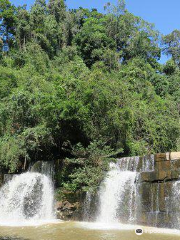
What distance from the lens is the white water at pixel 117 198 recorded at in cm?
1109

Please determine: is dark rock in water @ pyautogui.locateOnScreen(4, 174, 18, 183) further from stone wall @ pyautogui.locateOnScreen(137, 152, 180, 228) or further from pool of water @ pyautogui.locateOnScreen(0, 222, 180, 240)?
stone wall @ pyautogui.locateOnScreen(137, 152, 180, 228)

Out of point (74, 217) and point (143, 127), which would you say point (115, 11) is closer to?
point (143, 127)

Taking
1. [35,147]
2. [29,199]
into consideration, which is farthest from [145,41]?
[29,199]

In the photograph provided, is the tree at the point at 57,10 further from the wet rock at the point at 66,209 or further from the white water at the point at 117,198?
the white water at the point at 117,198

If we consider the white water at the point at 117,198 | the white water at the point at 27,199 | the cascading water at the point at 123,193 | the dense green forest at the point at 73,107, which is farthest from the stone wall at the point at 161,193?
the white water at the point at 27,199

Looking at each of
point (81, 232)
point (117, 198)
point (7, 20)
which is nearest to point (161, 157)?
point (117, 198)

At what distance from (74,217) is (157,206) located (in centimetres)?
365

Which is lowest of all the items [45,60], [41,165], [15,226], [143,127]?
[15,226]

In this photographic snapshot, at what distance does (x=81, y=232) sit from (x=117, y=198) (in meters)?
2.48

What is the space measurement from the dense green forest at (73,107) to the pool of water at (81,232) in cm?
208

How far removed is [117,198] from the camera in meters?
11.5

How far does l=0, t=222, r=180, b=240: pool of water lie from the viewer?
864cm

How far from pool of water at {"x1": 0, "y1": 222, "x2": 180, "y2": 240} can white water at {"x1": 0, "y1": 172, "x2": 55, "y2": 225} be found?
1.73 meters

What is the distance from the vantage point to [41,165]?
554 inches
